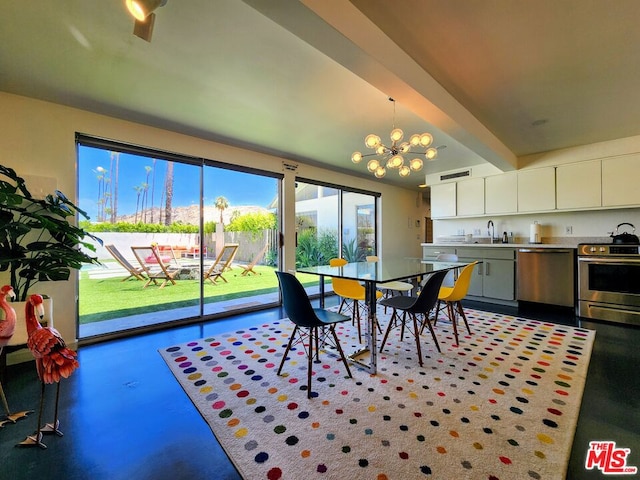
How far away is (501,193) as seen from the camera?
15.8ft

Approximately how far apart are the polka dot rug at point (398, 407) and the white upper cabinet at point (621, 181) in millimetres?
2290

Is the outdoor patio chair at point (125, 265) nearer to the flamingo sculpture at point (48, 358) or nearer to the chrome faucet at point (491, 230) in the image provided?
the flamingo sculpture at point (48, 358)

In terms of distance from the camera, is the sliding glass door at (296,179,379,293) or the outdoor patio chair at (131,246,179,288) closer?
the outdoor patio chair at (131,246,179,288)

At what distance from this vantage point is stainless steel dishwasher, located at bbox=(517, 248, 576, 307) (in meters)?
3.99

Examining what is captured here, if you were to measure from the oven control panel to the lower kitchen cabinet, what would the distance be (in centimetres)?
83

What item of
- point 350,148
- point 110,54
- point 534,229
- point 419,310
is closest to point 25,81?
point 110,54

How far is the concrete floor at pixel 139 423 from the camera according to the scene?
1.33 metres

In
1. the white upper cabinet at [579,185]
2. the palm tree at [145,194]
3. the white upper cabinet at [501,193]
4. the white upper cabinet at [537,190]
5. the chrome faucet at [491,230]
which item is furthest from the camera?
the chrome faucet at [491,230]

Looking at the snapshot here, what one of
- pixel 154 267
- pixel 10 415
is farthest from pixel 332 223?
pixel 10 415

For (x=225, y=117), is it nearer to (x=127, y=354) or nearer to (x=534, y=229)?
(x=127, y=354)

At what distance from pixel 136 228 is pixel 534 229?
6160 mm

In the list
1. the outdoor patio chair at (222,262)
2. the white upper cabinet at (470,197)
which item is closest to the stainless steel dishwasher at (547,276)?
the white upper cabinet at (470,197)

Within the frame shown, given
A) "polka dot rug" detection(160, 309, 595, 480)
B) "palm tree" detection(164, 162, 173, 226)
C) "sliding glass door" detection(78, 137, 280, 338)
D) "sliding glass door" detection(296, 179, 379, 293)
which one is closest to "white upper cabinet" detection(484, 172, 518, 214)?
"sliding glass door" detection(296, 179, 379, 293)

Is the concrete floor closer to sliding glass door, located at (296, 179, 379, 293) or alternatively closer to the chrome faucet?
the chrome faucet
